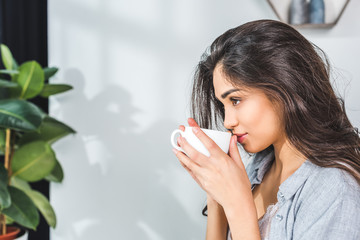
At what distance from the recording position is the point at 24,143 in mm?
1321

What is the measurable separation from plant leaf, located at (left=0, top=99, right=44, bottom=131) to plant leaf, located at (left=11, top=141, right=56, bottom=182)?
15cm

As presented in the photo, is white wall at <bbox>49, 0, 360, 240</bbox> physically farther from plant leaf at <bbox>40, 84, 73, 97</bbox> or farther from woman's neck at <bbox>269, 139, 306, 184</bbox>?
woman's neck at <bbox>269, 139, 306, 184</bbox>

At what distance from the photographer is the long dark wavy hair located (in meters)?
0.84

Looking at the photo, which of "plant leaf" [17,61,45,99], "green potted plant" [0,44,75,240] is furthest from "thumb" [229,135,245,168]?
"plant leaf" [17,61,45,99]

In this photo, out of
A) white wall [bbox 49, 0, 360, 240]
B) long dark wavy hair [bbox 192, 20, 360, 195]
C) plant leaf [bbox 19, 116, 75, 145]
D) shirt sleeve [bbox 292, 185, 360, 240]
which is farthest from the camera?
white wall [bbox 49, 0, 360, 240]

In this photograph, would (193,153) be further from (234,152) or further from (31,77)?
(31,77)

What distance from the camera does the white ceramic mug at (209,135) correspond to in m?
0.82

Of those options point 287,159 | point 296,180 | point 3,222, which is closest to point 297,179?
point 296,180

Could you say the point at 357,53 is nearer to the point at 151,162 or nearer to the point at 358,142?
the point at 358,142

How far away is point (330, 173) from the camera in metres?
0.80

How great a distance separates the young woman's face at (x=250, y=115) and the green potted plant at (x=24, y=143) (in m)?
0.57

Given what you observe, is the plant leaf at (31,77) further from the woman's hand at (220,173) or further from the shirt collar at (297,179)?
the shirt collar at (297,179)

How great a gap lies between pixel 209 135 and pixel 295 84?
230mm

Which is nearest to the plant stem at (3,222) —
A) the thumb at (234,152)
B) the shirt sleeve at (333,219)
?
the thumb at (234,152)
